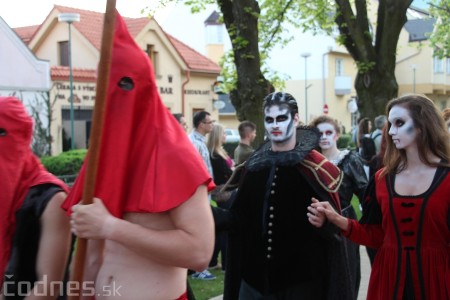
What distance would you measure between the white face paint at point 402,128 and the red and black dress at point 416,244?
21cm

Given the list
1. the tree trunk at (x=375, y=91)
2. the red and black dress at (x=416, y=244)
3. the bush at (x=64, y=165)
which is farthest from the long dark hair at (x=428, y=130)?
the bush at (x=64, y=165)

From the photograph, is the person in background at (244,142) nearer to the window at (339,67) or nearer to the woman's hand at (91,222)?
the woman's hand at (91,222)

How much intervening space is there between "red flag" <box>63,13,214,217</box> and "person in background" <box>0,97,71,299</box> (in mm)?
392

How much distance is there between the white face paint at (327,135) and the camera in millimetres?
5648

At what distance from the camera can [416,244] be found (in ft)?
10.4

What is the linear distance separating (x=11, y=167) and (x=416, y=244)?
2.05m

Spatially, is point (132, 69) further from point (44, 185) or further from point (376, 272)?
point (376, 272)

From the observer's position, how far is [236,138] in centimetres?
3075

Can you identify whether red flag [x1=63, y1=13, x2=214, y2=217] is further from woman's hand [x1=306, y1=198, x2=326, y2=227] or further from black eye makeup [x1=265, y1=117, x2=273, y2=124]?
black eye makeup [x1=265, y1=117, x2=273, y2=124]

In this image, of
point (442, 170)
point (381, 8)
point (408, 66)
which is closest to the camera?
point (442, 170)

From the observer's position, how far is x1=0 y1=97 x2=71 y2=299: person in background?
7.65 ft

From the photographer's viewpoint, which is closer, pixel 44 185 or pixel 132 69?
pixel 132 69

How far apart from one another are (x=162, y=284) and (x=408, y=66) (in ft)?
149

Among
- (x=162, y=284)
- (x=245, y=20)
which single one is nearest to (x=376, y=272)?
(x=162, y=284)
